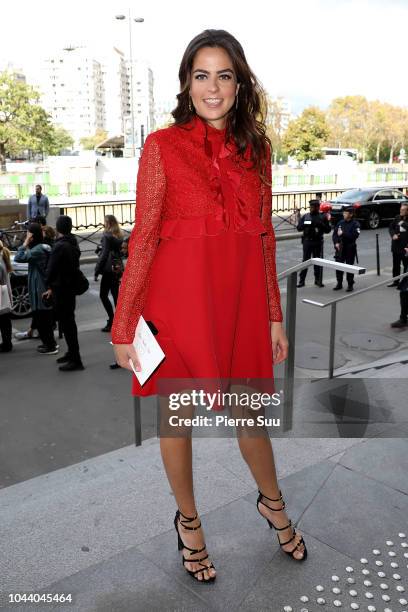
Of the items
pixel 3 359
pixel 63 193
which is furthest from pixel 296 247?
pixel 63 193

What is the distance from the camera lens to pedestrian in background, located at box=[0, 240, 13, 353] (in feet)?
24.3

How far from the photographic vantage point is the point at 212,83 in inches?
81.4

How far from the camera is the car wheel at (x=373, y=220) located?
2258cm

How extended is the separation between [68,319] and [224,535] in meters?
4.86

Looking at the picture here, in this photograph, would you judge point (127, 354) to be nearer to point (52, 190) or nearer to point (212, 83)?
point (212, 83)

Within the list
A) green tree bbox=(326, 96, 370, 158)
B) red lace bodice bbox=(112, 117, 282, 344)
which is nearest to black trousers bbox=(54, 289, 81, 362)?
red lace bodice bbox=(112, 117, 282, 344)

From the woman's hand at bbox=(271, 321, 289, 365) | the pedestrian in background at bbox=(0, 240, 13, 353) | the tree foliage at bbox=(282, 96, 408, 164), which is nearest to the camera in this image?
the woman's hand at bbox=(271, 321, 289, 365)

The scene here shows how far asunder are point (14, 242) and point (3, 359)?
4989 millimetres

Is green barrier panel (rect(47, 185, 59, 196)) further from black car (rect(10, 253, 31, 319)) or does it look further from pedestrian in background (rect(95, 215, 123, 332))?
pedestrian in background (rect(95, 215, 123, 332))

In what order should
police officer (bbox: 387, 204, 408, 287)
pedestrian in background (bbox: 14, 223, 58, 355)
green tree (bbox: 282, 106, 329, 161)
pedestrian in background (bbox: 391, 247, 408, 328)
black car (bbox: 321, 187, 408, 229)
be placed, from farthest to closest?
green tree (bbox: 282, 106, 329, 161) < black car (bbox: 321, 187, 408, 229) < police officer (bbox: 387, 204, 408, 287) < pedestrian in background (bbox: 391, 247, 408, 328) < pedestrian in background (bbox: 14, 223, 58, 355)

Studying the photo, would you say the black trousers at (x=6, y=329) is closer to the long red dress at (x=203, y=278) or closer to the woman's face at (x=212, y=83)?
the long red dress at (x=203, y=278)

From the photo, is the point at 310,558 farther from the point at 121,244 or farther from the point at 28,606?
the point at 121,244

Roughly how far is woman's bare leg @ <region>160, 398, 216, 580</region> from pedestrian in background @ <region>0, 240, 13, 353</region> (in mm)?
5618

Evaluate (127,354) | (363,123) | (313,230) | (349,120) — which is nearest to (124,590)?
(127,354)
